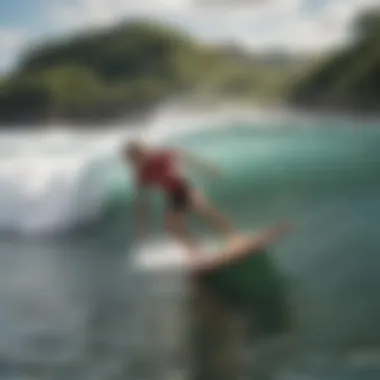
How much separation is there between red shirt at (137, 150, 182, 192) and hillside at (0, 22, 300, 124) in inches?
3.1

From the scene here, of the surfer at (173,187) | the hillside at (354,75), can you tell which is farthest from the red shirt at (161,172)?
the hillside at (354,75)

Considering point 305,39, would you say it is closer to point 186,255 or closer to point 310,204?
point 310,204

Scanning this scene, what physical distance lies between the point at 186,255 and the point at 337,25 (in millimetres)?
396

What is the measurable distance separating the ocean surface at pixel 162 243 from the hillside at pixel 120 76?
0.13 feet

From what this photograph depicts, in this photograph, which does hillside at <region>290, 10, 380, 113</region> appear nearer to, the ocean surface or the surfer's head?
the ocean surface

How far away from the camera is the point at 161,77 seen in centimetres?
118

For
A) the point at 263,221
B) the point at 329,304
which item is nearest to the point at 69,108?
the point at 263,221

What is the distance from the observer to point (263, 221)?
3.74ft

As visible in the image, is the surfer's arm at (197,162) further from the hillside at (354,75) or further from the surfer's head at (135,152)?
the hillside at (354,75)

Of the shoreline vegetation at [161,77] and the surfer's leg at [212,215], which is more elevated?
the shoreline vegetation at [161,77]

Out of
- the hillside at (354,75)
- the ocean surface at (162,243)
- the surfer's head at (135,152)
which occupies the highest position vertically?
the hillside at (354,75)

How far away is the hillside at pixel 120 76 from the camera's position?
3.83 ft

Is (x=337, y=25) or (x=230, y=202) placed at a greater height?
(x=337, y=25)

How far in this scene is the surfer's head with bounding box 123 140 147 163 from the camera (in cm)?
117
